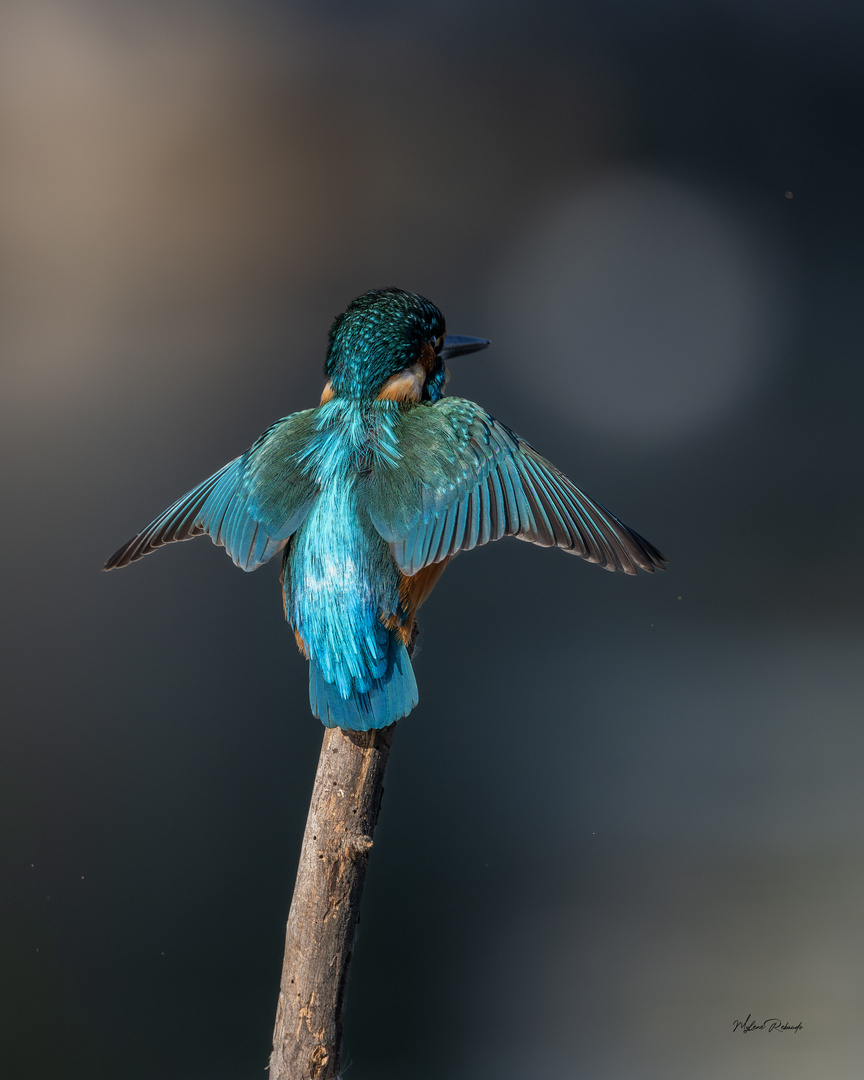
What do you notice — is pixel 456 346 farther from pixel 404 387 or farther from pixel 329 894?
pixel 329 894

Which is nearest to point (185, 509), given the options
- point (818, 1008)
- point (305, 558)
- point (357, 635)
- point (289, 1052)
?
point (305, 558)

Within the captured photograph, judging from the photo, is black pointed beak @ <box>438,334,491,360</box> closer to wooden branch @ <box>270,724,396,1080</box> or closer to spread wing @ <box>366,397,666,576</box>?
spread wing @ <box>366,397,666,576</box>

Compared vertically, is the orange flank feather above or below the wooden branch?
above

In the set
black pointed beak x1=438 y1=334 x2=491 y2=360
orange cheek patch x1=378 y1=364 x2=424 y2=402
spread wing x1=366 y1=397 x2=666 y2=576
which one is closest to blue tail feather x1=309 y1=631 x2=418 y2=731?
spread wing x1=366 y1=397 x2=666 y2=576

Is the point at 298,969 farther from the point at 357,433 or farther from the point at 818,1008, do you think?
the point at 818,1008

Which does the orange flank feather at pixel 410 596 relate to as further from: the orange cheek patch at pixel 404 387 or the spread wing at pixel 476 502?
the orange cheek patch at pixel 404 387
